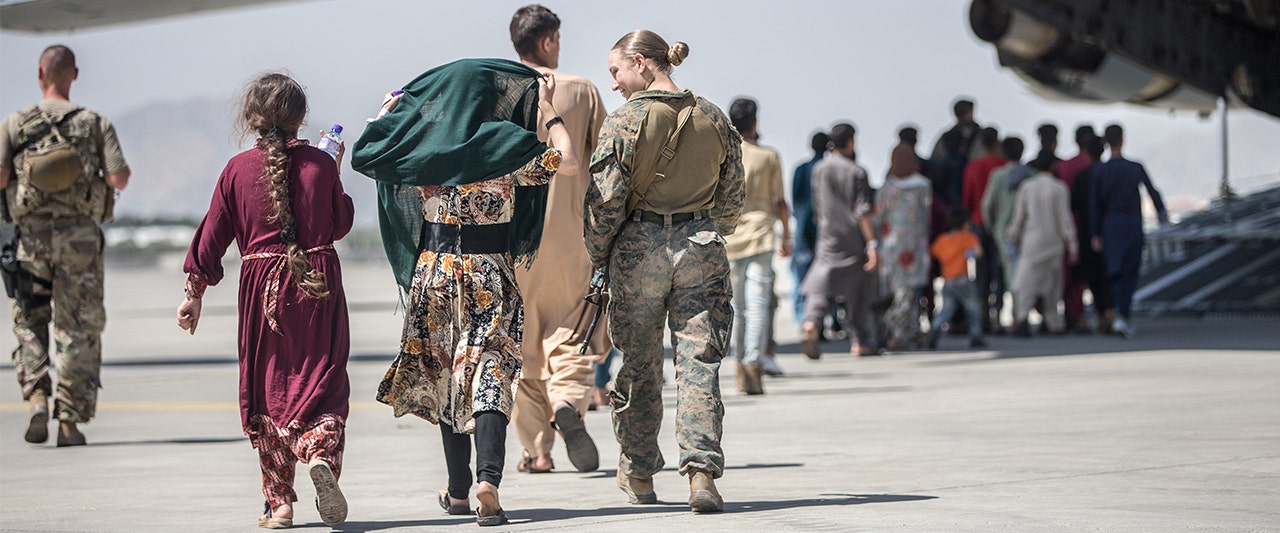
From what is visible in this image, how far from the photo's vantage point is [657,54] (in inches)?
250

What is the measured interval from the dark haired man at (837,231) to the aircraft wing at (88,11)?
6.37 m

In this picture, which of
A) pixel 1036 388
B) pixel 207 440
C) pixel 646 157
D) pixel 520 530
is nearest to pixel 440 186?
pixel 646 157

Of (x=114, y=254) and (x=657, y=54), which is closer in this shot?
(x=657, y=54)

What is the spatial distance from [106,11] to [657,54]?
39.6 feet

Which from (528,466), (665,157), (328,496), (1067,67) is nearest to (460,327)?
(328,496)

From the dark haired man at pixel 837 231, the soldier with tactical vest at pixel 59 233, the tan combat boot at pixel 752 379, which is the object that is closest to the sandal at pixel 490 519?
→ the soldier with tactical vest at pixel 59 233

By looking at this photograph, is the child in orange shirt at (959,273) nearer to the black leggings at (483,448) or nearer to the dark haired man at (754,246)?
the dark haired man at (754,246)

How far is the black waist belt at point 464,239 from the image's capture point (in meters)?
6.07

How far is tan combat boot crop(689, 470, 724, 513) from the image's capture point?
19.9 feet

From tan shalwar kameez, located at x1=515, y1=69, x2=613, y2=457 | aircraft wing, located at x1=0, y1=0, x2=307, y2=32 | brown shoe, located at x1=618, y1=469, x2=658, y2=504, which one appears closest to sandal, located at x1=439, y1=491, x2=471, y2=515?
brown shoe, located at x1=618, y1=469, x2=658, y2=504

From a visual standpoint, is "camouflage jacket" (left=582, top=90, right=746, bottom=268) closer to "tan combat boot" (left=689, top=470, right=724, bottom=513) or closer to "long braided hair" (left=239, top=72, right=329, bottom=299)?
"tan combat boot" (left=689, top=470, right=724, bottom=513)

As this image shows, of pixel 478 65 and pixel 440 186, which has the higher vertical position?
pixel 478 65

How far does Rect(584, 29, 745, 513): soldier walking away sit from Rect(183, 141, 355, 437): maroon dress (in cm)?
94

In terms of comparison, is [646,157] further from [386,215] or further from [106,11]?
[106,11]
